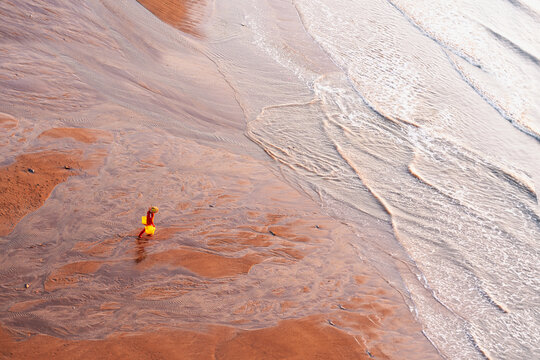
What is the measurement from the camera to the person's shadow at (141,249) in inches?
188

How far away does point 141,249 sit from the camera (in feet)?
16.0

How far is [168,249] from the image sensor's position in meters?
5.02

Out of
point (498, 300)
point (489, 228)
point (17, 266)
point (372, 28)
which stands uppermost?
point (372, 28)

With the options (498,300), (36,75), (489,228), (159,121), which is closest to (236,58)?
(159,121)

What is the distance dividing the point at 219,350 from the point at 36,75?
5206mm

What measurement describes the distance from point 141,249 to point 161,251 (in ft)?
0.71

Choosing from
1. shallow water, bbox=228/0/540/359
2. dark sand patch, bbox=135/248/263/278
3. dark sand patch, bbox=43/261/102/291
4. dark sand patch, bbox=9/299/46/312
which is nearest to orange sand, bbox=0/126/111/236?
dark sand patch, bbox=43/261/102/291

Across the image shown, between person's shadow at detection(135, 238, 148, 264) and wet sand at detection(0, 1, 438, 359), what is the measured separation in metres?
0.02

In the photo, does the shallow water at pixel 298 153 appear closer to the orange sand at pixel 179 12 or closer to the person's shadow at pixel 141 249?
the person's shadow at pixel 141 249

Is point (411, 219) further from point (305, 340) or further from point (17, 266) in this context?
point (17, 266)

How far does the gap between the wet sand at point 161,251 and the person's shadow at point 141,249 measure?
0.02 m

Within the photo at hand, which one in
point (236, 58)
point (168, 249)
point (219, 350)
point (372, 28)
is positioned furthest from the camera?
point (372, 28)

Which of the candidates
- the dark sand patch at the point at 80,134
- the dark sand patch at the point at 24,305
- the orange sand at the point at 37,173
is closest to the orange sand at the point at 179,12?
the dark sand patch at the point at 80,134

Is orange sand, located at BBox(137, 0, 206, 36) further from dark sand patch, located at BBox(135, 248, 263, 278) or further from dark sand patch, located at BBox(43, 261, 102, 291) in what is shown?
dark sand patch, located at BBox(43, 261, 102, 291)
